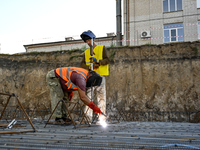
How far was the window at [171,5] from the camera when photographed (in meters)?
19.0

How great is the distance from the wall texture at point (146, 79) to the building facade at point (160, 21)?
18.5ft

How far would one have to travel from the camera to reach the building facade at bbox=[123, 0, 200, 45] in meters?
18.2

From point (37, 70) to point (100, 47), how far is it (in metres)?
8.78

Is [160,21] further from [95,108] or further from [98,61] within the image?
[95,108]

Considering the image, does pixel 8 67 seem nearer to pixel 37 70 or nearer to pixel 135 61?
pixel 37 70

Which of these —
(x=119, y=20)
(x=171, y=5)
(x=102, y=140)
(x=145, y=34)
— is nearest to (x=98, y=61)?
(x=102, y=140)

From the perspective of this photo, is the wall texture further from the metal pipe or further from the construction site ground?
the construction site ground

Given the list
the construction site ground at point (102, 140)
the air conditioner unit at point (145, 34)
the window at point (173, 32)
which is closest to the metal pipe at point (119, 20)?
the air conditioner unit at point (145, 34)

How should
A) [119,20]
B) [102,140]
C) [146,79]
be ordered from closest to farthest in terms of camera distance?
[102,140], [146,79], [119,20]

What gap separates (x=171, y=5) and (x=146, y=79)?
1000cm

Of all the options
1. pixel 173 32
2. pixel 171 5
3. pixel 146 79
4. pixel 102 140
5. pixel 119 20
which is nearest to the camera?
pixel 102 140

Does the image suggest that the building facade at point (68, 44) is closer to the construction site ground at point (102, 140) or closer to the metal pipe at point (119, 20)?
the metal pipe at point (119, 20)

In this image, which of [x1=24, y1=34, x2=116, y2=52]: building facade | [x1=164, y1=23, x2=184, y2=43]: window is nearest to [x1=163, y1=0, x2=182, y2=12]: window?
[x1=164, y1=23, x2=184, y2=43]: window

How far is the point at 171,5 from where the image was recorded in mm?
19156
